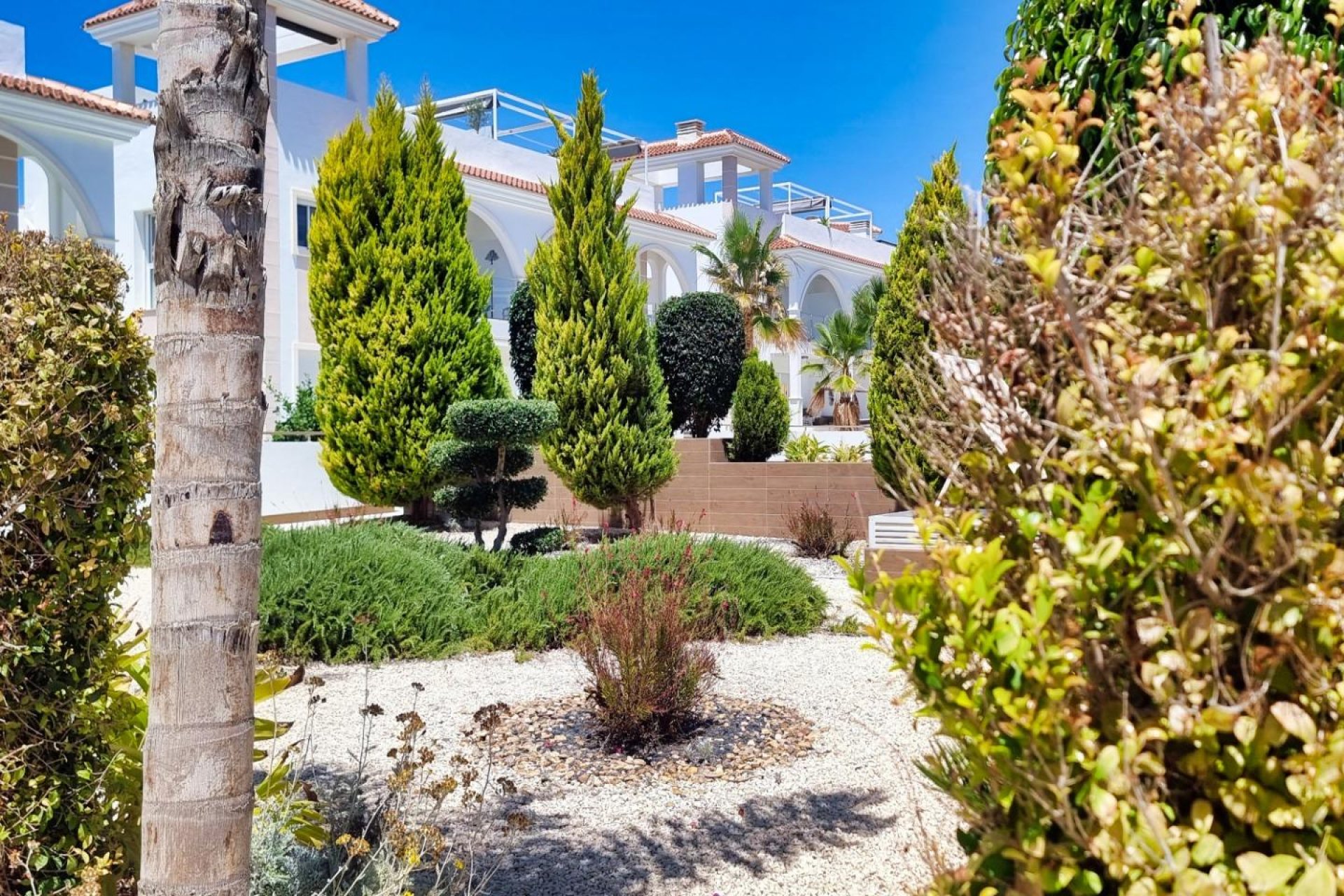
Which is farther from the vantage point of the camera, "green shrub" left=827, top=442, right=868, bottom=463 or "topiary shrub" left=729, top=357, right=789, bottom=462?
"topiary shrub" left=729, top=357, right=789, bottom=462

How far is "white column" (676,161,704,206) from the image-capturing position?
31.6 m

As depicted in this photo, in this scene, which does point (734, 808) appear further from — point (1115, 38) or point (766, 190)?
point (766, 190)

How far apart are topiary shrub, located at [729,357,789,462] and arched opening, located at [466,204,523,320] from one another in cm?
802

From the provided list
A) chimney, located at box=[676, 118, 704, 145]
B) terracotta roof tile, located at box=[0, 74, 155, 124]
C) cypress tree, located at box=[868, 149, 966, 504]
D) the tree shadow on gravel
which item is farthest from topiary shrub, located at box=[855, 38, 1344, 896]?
chimney, located at box=[676, 118, 704, 145]

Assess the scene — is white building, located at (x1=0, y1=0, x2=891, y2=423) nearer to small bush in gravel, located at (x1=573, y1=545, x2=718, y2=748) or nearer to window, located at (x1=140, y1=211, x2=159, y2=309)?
window, located at (x1=140, y1=211, x2=159, y2=309)

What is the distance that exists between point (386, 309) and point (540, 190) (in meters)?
11.4

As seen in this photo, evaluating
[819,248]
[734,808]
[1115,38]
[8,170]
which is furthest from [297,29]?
[1115,38]

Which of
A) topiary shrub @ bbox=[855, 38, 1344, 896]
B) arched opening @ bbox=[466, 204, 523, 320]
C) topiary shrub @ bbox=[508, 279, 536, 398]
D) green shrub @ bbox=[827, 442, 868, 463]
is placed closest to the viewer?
topiary shrub @ bbox=[855, 38, 1344, 896]

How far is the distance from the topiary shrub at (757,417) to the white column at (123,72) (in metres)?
12.6

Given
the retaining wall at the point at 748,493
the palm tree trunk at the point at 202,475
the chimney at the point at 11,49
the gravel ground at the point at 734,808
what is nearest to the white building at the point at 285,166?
the chimney at the point at 11,49

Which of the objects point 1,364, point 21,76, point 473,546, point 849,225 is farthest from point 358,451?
point 849,225

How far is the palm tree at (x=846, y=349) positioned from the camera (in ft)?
85.6

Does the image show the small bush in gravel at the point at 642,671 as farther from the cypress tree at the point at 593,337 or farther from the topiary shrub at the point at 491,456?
the cypress tree at the point at 593,337

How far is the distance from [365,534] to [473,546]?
4.13ft
